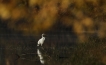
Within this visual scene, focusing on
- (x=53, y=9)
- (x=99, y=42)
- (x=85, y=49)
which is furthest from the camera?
(x=99, y=42)

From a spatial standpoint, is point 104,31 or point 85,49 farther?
point 104,31

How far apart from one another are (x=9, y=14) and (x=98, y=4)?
2639 mm

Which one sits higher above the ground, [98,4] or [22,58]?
[98,4]

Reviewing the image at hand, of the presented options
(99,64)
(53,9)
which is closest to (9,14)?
(53,9)

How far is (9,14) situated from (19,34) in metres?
9.41

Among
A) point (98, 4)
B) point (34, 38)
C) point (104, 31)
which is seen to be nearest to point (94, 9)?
point (98, 4)

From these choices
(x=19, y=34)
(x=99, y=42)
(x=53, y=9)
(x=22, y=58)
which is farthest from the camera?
(x=19, y=34)

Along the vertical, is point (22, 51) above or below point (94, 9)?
below

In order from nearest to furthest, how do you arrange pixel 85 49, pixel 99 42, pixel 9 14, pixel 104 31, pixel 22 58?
pixel 9 14
pixel 22 58
pixel 85 49
pixel 99 42
pixel 104 31

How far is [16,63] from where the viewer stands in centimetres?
1042

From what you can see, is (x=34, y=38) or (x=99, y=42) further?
(x=34, y=38)

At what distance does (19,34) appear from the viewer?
18109mm

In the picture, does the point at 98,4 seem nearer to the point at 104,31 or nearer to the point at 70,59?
the point at 70,59

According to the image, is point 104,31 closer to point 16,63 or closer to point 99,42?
point 99,42
